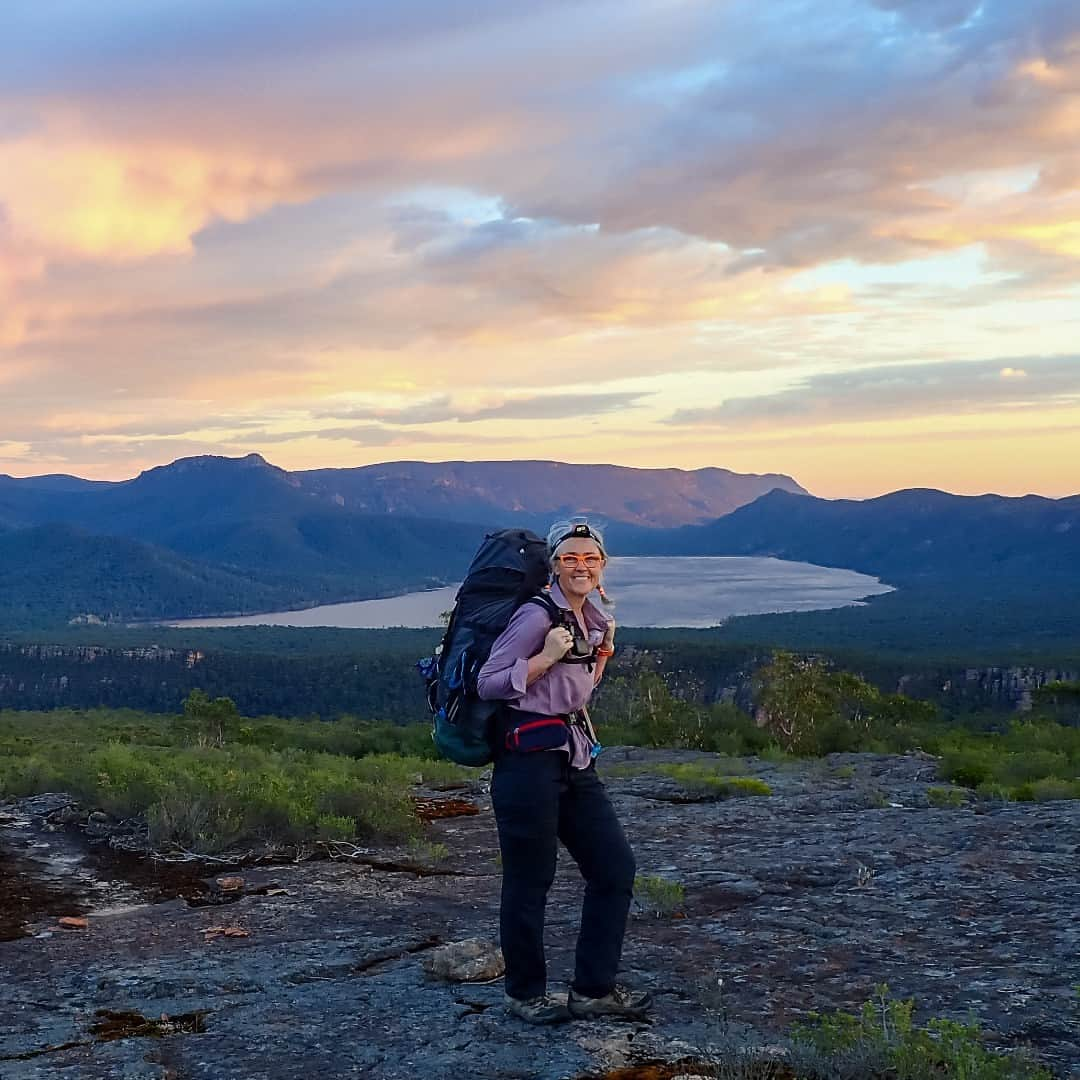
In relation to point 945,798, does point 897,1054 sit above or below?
above

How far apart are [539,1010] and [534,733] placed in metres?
1.22

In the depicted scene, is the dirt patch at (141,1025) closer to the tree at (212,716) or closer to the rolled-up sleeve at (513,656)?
the rolled-up sleeve at (513,656)

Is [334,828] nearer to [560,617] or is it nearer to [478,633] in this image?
[478,633]

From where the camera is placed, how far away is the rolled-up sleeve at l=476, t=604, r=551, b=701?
434 centimetres

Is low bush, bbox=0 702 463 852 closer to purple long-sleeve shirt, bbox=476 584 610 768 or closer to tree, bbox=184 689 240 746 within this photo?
purple long-sleeve shirt, bbox=476 584 610 768

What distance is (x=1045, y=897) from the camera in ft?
21.1

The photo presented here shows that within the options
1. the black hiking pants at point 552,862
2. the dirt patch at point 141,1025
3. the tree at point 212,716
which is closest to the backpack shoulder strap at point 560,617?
the black hiking pants at point 552,862

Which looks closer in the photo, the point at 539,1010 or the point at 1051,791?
the point at 539,1010

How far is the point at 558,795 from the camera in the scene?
4523 millimetres

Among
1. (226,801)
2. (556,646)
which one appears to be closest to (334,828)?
(226,801)

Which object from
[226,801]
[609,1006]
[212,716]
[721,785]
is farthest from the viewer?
[212,716]

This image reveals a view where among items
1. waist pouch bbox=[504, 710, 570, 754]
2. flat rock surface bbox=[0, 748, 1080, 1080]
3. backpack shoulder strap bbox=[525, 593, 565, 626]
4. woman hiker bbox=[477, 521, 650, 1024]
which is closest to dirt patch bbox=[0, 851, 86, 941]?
flat rock surface bbox=[0, 748, 1080, 1080]

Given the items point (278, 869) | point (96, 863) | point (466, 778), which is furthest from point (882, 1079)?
point (466, 778)

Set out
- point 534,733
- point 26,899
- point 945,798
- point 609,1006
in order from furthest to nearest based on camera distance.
Result: point 945,798, point 26,899, point 609,1006, point 534,733
